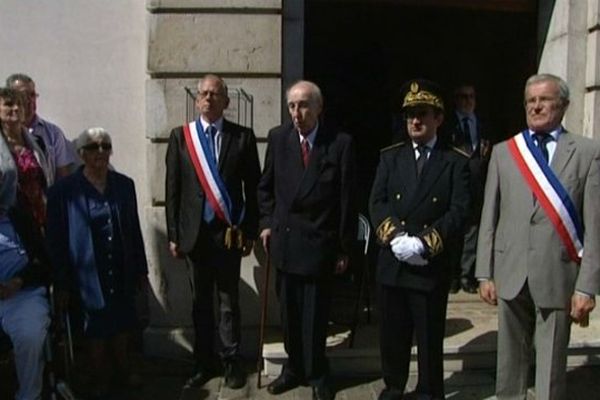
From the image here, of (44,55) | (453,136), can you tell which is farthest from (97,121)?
(453,136)

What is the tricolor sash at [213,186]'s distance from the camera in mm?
4746

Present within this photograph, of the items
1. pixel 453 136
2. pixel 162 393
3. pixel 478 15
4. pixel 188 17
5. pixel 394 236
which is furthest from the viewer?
pixel 478 15

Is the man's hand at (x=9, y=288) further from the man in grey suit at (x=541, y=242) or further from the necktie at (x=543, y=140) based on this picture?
the necktie at (x=543, y=140)

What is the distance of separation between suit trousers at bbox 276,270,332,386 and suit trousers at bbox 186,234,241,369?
1.16 feet

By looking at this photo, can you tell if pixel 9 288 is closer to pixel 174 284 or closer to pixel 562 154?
pixel 174 284

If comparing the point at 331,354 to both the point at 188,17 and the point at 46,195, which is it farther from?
the point at 188,17

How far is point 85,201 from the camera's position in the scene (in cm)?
449

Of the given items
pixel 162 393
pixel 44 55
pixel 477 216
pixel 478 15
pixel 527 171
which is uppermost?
pixel 478 15

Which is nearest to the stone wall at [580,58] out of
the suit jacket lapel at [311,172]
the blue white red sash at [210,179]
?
the suit jacket lapel at [311,172]

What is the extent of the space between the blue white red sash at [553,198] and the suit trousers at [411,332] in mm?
761

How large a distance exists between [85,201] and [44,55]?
5.30ft

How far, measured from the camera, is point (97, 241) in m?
4.52

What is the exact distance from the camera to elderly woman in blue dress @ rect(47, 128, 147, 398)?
4.47 meters

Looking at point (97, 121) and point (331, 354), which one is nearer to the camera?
point (331, 354)
